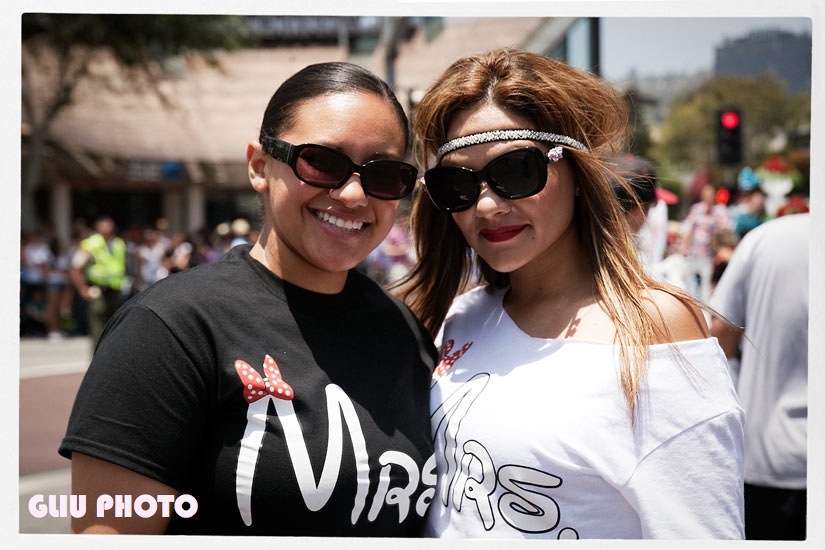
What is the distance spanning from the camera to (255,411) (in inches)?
69.3

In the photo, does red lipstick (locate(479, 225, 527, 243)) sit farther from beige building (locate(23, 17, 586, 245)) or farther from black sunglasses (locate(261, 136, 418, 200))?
beige building (locate(23, 17, 586, 245))

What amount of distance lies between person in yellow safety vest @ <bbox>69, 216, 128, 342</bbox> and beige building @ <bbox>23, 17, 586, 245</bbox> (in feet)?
28.8

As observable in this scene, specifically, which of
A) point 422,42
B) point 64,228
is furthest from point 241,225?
point 64,228

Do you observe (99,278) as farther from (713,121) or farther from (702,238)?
(713,121)

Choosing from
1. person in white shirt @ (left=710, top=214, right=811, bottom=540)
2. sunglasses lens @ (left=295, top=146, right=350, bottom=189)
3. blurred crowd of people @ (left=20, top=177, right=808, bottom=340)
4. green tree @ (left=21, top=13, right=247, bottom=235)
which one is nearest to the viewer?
sunglasses lens @ (left=295, top=146, right=350, bottom=189)

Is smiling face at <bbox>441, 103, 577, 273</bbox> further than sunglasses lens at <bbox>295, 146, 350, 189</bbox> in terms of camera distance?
Yes

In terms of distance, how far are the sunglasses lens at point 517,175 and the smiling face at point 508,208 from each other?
0.02 meters

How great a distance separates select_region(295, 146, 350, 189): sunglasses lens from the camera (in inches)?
74.0

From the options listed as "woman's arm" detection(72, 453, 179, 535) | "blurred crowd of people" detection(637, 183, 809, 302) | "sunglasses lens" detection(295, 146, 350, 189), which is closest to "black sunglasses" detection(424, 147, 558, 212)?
"sunglasses lens" detection(295, 146, 350, 189)

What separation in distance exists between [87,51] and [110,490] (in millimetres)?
16480

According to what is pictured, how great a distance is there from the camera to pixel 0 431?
6.49ft

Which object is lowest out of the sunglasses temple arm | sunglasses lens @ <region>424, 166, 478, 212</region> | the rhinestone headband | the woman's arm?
the woman's arm

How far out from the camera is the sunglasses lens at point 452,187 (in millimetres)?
2035

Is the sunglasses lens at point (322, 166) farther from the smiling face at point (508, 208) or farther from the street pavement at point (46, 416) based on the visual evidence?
the street pavement at point (46, 416)
